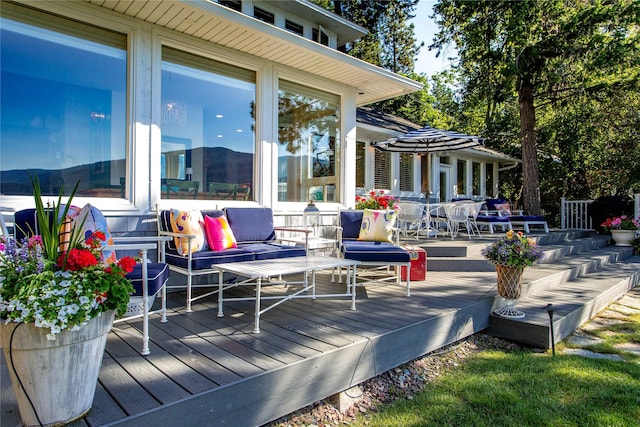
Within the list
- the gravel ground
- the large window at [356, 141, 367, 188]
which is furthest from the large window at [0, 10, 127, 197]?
the large window at [356, 141, 367, 188]

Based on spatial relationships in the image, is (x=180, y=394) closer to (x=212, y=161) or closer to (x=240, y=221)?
(x=240, y=221)

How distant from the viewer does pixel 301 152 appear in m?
5.66

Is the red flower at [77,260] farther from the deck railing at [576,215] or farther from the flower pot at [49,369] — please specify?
the deck railing at [576,215]

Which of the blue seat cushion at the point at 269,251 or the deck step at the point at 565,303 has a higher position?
the blue seat cushion at the point at 269,251

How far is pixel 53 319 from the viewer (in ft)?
4.93

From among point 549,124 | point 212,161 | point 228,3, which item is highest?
point 228,3

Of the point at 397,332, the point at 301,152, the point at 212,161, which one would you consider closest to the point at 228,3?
the point at 301,152

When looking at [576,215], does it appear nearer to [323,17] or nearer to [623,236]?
[623,236]

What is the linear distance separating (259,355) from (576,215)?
1176cm

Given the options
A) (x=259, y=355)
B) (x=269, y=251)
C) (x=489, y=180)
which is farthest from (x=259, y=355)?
(x=489, y=180)

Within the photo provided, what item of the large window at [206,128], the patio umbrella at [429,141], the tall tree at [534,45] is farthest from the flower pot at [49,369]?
the tall tree at [534,45]

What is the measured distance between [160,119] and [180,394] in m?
3.23

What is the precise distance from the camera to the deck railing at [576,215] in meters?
10.8

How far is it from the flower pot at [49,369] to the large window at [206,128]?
9.23ft
